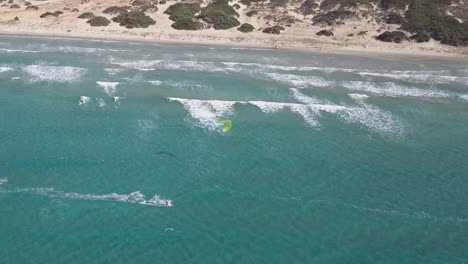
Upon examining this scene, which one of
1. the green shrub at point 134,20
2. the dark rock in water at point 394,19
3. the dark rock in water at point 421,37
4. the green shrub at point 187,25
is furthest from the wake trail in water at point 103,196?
the dark rock in water at point 394,19

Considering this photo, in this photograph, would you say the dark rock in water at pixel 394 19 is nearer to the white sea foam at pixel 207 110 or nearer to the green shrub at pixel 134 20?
the green shrub at pixel 134 20

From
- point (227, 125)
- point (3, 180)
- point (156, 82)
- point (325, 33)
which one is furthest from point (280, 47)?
point (3, 180)

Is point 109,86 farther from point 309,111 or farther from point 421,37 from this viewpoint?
point 421,37

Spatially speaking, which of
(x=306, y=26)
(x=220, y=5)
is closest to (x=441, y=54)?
(x=306, y=26)

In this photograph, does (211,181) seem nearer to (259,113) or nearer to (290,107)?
(259,113)

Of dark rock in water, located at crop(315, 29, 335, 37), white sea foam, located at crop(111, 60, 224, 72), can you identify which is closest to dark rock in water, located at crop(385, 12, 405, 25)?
dark rock in water, located at crop(315, 29, 335, 37)

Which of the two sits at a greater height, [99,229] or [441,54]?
[441,54]

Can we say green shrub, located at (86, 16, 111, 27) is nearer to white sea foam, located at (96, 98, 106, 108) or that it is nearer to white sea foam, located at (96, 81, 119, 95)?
white sea foam, located at (96, 81, 119, 95)
